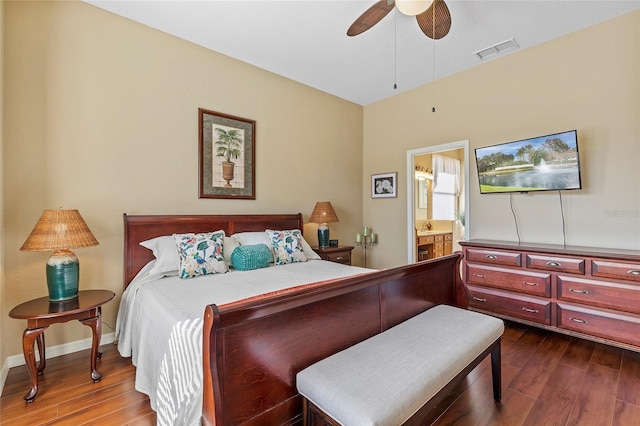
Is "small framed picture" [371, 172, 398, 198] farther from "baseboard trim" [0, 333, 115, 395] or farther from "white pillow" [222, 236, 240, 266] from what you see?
"baseboard trim" [0, 333, 115, 395]

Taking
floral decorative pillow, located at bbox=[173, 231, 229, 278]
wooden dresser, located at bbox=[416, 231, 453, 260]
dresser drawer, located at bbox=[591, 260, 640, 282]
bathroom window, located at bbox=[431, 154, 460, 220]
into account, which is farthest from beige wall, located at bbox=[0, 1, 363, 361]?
bathroom window, located at bbox=[431, 154, 460, 220]

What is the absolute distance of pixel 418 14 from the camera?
223 cm

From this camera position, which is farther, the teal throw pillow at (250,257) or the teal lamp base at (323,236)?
the teal lamp base at (323,236)

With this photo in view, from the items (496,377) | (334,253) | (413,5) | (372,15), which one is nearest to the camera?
(496,377)

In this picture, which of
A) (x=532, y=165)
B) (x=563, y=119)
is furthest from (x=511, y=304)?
(x=563, y=119)

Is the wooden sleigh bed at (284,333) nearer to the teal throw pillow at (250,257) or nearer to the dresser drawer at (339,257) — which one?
the teal throw pillow at (250,257)

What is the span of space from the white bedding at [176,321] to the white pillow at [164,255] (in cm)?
9

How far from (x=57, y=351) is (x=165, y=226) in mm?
1332

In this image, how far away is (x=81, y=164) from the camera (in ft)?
8.44

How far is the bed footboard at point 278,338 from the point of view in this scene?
119 cm

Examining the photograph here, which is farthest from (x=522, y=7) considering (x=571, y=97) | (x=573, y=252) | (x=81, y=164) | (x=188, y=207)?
(x=81, y=164)

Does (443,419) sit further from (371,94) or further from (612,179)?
(371,94)

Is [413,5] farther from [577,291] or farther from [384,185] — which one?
[384,185]

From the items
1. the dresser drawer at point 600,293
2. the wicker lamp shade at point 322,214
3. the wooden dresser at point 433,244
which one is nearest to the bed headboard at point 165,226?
the wicker lamp shade at point 322,214
